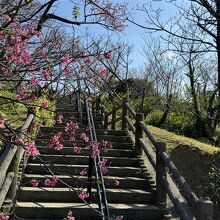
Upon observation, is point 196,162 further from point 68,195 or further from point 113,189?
point 68,195

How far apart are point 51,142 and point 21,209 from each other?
7.02 ft

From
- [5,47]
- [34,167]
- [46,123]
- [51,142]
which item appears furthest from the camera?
[46,123]

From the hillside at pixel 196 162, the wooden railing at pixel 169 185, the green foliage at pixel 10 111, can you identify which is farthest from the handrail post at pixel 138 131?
the green foliage at pixel 10 111

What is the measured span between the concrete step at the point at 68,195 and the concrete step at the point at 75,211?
237 millimetres

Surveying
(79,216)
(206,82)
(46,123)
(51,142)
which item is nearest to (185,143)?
(46,123)

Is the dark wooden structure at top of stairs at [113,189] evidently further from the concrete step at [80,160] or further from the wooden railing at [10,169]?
the wooden railing at [10,169]

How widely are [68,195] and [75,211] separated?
563 mm

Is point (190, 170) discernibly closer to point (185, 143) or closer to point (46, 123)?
point (185, 143)

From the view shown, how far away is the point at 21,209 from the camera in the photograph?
21.8ft

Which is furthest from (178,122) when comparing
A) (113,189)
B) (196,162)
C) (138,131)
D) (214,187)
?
(113,189)

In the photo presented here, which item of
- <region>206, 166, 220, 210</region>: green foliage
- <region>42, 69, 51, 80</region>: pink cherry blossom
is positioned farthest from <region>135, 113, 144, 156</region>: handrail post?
<region>42, 69, 51, 80</region>: pink cherry blossom

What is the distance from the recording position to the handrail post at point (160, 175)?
275 inches

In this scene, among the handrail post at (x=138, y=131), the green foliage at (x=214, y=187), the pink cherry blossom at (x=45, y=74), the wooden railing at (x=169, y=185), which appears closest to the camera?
the pink cherry blossom at (x=45, y=74)

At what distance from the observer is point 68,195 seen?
23.9 feet
